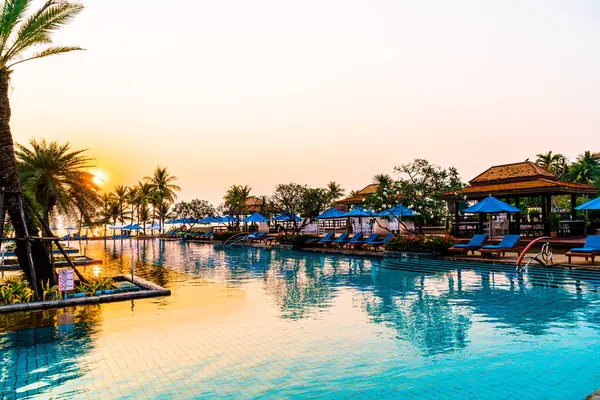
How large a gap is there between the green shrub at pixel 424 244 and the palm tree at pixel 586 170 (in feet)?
124

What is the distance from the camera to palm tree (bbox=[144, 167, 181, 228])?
206 feet

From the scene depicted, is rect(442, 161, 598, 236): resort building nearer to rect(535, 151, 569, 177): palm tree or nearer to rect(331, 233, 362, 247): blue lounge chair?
rect(331, 233, 362, 247): blue lounge chair

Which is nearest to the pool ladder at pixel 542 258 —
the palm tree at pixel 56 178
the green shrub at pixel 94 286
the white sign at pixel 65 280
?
the green shrub at pixel 94 286

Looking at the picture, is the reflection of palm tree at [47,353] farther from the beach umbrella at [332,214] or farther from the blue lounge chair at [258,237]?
the blue lounge chair at [258,237]

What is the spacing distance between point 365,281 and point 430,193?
30.6 feet

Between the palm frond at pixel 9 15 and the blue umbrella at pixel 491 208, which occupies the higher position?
the palm frond at pixel 9 15

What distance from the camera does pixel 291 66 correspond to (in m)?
18.1

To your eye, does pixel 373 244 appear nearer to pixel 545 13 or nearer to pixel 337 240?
pixel 337 240

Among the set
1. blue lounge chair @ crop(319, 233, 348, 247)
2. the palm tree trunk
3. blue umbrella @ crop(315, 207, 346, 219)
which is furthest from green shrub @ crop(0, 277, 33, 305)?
blue umbrella @ crop(315, 207, 346, 219)

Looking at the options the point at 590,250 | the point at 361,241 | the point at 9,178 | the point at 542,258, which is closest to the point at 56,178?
the point at 9,178

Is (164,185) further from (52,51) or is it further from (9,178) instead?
(9,178)

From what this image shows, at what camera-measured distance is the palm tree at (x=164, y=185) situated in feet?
206

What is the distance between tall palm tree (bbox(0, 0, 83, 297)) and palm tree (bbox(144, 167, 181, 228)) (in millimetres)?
52931

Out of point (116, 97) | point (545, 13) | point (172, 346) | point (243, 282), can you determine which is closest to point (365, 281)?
point (243, 282)
